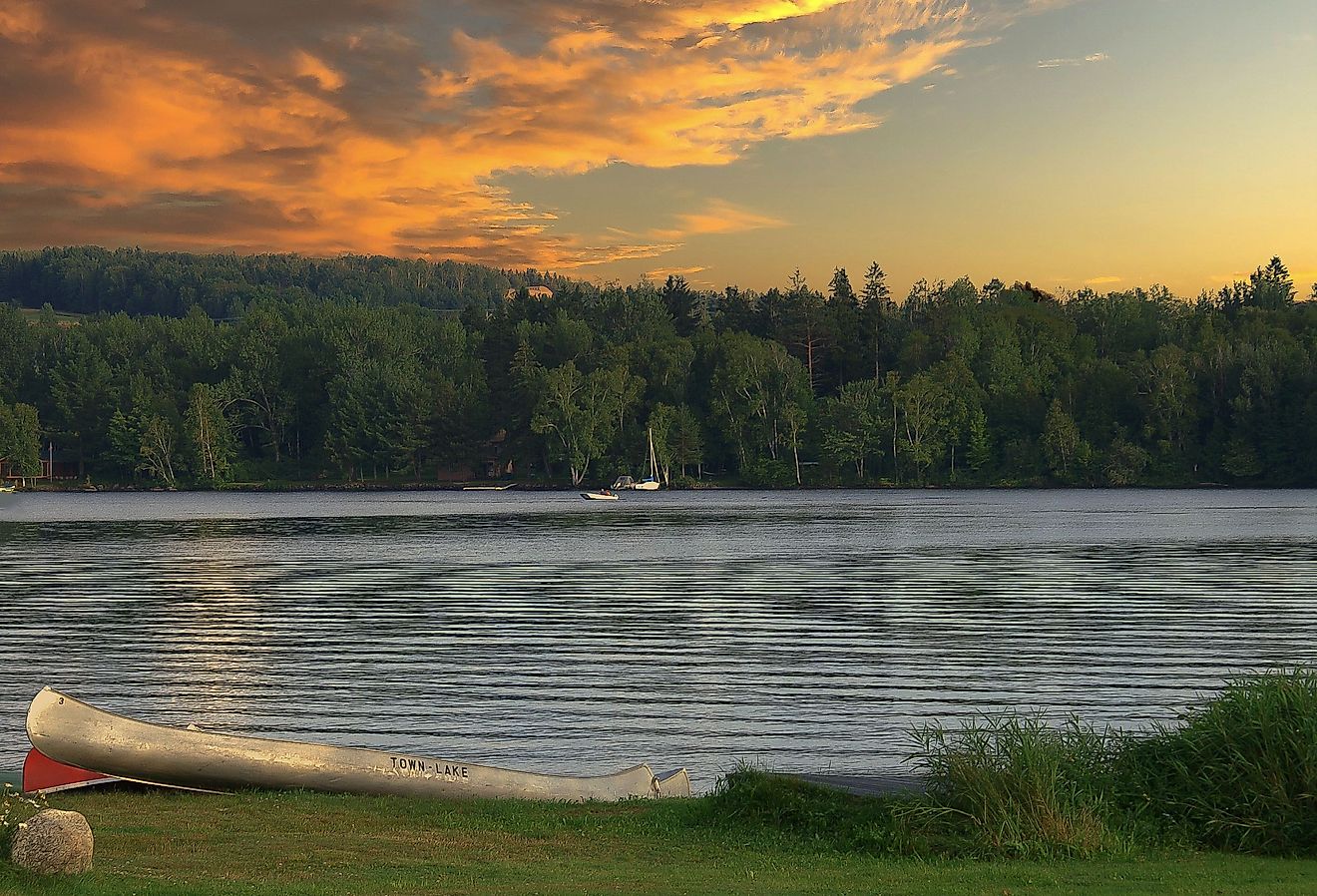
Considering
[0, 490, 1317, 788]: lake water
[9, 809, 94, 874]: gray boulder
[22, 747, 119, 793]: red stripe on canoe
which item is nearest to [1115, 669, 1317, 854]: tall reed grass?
[0, 490, 1317, 788]: lake water

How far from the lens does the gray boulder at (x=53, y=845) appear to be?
1174 centimetres

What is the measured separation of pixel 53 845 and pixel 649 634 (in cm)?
3014

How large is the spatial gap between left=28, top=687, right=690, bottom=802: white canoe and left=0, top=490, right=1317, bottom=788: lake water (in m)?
5.21

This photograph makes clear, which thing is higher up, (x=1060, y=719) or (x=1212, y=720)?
(x=1212, y=720)

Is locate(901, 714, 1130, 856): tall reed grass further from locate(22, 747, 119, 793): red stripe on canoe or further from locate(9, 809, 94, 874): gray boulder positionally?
locate(22, 747, 119, 793): red stripe on canoe

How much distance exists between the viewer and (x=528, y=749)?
78.3 feet

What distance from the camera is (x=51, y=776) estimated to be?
16.7 m

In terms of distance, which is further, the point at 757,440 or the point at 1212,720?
the point at 757,440

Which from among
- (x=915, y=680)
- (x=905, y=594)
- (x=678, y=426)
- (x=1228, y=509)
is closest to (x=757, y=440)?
(x=678, y=426)

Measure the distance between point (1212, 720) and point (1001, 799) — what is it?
8.49ft

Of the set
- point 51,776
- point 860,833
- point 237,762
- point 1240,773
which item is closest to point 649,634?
point 237,762

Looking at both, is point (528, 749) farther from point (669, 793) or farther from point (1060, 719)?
point (1060, 719)

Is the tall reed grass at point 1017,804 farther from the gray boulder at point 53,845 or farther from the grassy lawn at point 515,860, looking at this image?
the gray boulder at point 53,845

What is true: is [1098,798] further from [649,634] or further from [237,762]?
[649,634]
